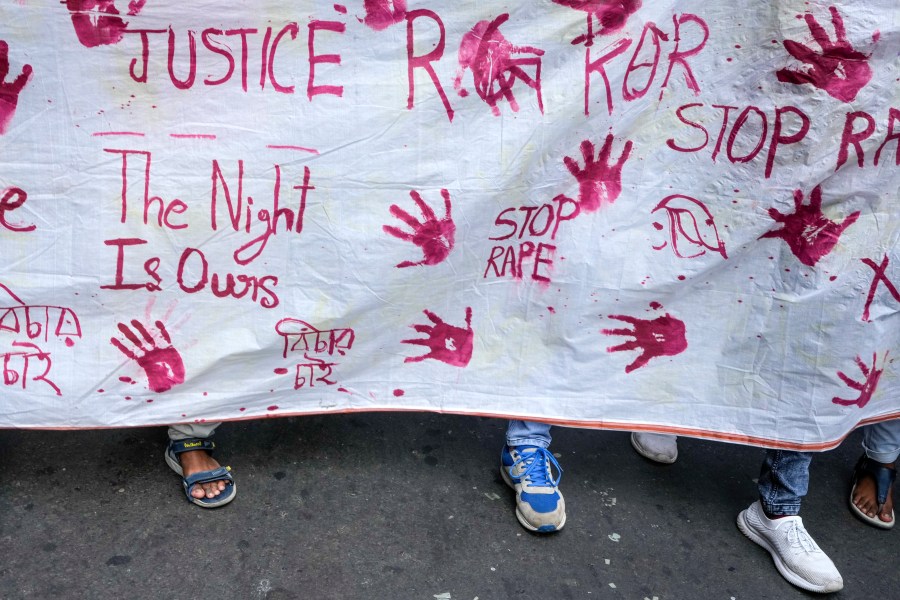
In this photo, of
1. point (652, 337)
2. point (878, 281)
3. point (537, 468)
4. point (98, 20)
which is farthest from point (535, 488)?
point (98, 20)

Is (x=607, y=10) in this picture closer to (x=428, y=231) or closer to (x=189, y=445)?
(x=428, y=231)

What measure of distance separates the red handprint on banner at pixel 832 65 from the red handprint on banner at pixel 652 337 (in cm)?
69

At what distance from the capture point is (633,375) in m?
2.33

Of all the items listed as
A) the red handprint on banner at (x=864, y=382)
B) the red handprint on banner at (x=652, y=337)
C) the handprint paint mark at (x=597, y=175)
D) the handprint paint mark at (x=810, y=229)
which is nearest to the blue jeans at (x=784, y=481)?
the red handprint on banner at (x=864, y=382)

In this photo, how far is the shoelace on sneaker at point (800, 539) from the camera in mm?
2340

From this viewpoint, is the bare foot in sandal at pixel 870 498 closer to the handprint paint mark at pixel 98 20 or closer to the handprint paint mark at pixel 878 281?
the handprint paint mark at pixel 878 281

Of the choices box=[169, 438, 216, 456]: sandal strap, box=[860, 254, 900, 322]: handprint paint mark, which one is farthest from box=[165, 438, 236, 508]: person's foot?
box=[860, 254, 900, 322]: handprint paint mark

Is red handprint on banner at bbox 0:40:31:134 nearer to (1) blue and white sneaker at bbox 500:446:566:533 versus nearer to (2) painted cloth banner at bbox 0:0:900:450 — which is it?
(2) painted cloth banner at bbox 0:0:900:450

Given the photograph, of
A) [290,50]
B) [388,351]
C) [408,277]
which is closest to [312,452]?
[388,351]

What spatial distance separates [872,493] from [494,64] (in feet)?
5.93

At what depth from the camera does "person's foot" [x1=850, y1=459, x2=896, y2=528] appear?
102 inches

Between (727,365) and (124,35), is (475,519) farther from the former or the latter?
(124,35)

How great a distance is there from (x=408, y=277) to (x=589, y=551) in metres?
0.93

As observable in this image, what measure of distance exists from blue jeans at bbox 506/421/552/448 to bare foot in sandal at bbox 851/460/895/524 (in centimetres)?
104
